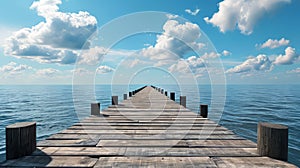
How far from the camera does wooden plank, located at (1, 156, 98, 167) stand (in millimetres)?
3434

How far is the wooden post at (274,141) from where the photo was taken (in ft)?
12.2

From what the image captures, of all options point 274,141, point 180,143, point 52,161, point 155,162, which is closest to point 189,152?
point 180,143

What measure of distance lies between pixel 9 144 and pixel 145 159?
2.39 metres

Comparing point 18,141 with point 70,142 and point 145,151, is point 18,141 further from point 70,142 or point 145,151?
point 145,151

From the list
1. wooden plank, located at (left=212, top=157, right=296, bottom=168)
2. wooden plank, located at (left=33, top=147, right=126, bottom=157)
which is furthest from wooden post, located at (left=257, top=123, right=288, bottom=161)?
wooden plank, located at (left=33, top=147, right=126, bottom=157)

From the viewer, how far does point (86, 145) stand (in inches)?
174

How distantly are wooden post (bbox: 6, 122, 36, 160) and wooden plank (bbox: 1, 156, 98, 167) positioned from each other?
12 cm

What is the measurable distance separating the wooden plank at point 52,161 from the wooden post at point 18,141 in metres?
0.12

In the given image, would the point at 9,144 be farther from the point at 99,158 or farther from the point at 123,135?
the point at 123,135

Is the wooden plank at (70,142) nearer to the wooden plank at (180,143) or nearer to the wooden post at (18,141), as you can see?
the wooden plank at (180,143)

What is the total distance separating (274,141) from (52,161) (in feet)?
12.8

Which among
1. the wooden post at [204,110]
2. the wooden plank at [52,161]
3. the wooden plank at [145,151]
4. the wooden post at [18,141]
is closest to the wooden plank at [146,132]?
the wooden plank at [145,151]

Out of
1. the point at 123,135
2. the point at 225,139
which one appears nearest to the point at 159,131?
the point at 123,135

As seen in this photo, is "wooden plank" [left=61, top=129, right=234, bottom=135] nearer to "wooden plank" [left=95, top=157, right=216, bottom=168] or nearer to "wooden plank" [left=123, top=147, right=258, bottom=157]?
"wooden plank" [left=123, top=147, right=258, bottom=157]
